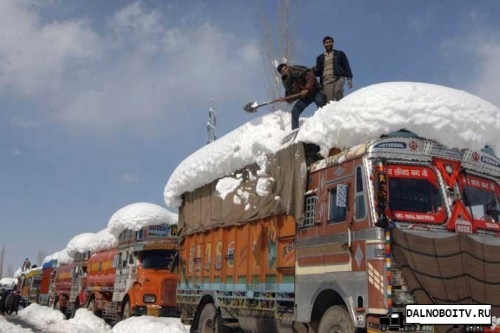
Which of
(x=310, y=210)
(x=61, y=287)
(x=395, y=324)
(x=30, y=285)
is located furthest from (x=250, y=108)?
(x=30, y=285)

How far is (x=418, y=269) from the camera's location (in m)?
6.14

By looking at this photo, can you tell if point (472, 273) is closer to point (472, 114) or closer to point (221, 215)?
point (472, 114)

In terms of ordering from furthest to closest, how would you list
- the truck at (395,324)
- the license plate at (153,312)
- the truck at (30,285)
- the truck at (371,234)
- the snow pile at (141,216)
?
the truck at (30,285), the snow pile at (141,216), the license plate at (153,312), the truck at (371,234), the truck at (395,324)

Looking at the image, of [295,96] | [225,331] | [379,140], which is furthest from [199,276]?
[379,140]

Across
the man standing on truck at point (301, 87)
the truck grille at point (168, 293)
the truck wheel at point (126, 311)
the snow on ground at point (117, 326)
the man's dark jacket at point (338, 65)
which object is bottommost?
the snow on ground at point (117, 326)

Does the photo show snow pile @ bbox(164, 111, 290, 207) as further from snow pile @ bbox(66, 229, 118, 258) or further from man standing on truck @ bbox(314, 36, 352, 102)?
snow pile @ bbox(66, 229, 118, 258)

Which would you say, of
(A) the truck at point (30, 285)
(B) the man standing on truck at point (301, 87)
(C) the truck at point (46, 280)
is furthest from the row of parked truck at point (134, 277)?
(A) the truck at point (30, 285)

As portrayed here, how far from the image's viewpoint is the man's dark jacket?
10125 millimetres

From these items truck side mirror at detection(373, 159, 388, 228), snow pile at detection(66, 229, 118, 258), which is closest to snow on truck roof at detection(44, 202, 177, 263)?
snow pile at detection(66, 229, 118, 258)

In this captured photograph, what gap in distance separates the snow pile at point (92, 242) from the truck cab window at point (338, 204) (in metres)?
14.1

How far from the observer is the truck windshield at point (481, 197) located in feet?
22.3

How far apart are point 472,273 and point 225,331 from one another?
534 cm
